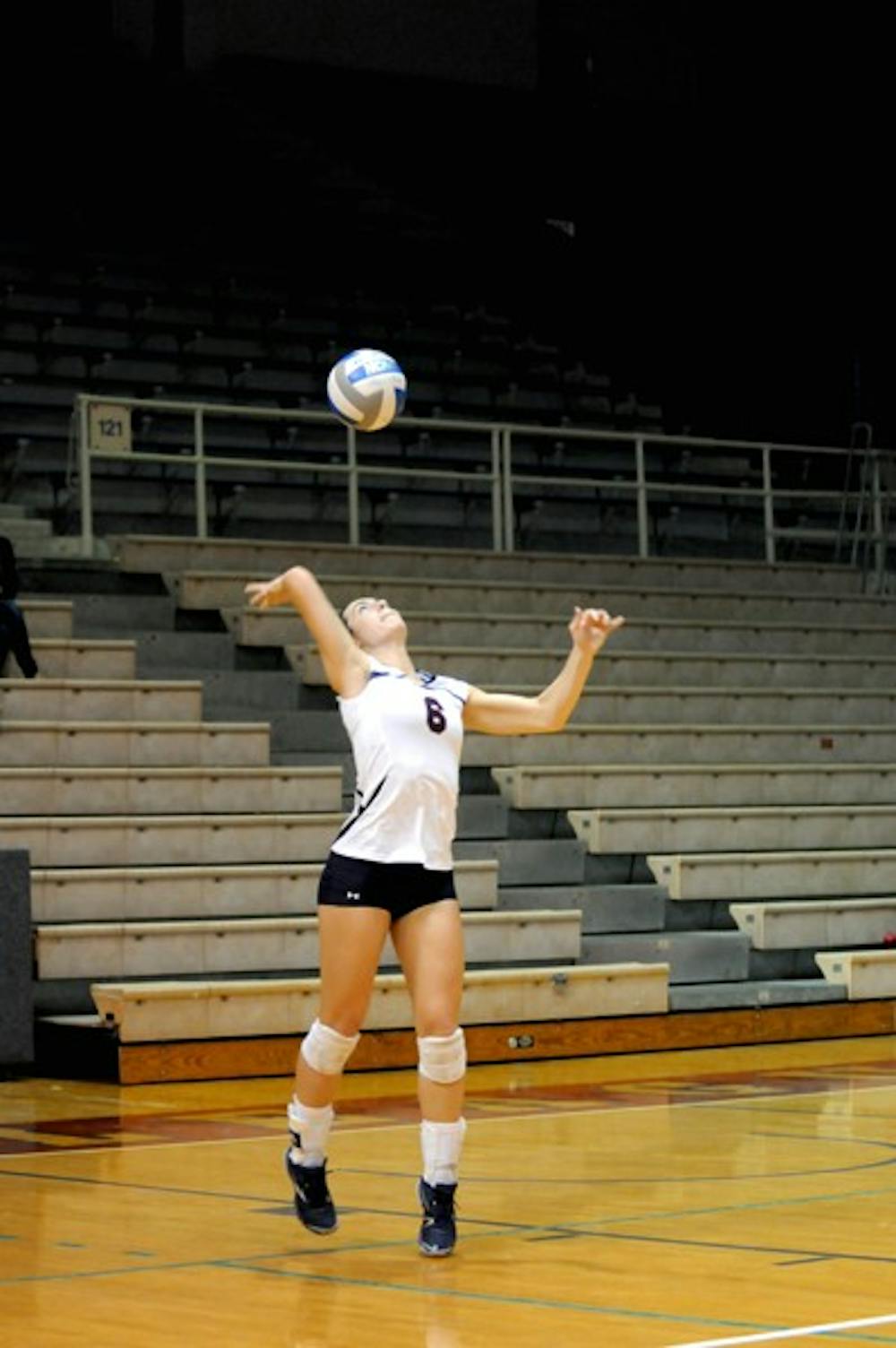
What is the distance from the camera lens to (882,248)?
19156 millimetres

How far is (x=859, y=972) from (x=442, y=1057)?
21.3ft

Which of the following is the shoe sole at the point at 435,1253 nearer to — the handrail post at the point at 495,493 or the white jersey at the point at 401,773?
the white jersey at the point at 401,773

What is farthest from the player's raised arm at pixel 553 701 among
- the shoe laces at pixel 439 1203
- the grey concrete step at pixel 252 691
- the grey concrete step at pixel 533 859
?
the grey concrete step at pixel 252 691

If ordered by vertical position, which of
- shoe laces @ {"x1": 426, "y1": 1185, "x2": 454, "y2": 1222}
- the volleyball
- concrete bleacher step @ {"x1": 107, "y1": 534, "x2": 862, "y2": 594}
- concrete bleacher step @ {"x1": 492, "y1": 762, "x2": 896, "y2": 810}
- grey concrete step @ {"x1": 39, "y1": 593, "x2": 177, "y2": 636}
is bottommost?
shoe laces @ {"x1": 426, "y1": 1185, "x2": 454, "y2": 1222}

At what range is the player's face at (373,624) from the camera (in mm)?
6770

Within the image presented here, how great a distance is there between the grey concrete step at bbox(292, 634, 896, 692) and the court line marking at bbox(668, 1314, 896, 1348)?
8492 millimetres

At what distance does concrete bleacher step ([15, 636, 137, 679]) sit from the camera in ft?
43.8

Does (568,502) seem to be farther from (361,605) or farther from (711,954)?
(361,605)

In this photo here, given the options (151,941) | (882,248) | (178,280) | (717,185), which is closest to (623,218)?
(717,185)

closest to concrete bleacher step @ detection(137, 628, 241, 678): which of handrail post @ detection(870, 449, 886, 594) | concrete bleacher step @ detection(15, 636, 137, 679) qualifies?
concrete bleacher step @ detection(15, 636, 137, 679)

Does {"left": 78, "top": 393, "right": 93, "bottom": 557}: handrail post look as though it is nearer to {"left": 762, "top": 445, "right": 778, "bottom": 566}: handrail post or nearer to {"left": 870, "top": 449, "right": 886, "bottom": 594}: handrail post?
{"left": 762, "top": 445, "right": 778, "bottom": 566}: handrail post

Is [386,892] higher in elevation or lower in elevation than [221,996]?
higher

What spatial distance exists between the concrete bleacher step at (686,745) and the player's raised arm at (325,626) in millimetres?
6885

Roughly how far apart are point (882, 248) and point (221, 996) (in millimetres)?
10531
